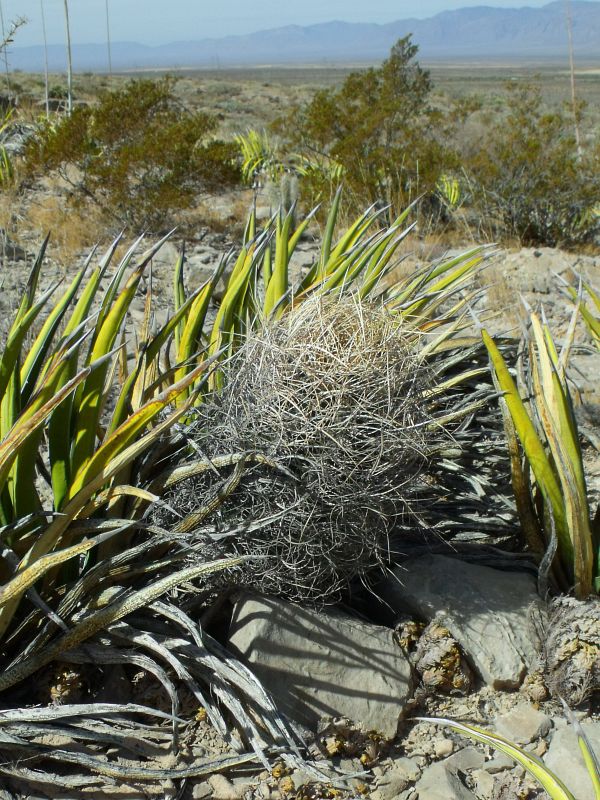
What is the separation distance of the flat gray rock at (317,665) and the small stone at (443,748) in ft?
0.37

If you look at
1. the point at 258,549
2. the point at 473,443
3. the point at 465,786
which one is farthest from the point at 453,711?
the point at 473,443

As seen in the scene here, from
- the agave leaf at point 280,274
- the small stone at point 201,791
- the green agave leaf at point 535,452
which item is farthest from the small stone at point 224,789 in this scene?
the agave leaf at point 280,274

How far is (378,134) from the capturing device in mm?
8797

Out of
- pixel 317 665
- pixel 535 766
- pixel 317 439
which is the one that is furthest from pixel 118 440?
pixel 535 766

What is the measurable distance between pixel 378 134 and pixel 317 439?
7.59 meters

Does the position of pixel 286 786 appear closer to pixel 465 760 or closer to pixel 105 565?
pixel 465 760

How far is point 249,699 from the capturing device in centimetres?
197

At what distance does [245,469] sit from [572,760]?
1.09 metres

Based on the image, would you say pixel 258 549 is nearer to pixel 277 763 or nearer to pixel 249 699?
pixel 249 699

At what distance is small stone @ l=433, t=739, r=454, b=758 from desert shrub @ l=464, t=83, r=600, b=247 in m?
6.21

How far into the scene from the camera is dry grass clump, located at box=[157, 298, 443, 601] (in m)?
1.89

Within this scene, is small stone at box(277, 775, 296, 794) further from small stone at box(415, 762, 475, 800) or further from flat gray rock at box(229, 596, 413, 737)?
small stone at box(415, 762, 475, 800)

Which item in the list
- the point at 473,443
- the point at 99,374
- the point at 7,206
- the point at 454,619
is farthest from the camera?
the point at 7,206

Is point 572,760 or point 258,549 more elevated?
point 258,549
